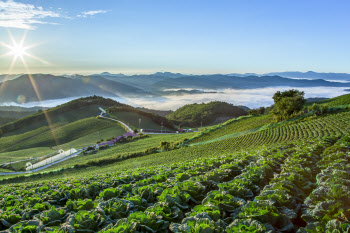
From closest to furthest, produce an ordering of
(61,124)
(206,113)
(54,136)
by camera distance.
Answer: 1. (54,136)
2. (61,124)
3. (206,113)

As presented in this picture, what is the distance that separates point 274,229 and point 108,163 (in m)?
34.0

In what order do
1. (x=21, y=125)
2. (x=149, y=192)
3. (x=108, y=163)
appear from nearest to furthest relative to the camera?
1. (x=149, y=192)
2. (x=108, y=163)
3. (x=21, y=125)

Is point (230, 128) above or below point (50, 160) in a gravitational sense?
above

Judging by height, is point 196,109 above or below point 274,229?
A: below

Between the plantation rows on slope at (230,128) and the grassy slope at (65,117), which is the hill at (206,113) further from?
the plantation rows on slope at (230,128)

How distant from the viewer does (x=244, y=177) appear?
852 centimetres

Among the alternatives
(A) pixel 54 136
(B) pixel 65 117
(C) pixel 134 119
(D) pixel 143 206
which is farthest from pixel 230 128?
(B) pixel 65 117

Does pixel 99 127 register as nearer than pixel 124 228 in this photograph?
No

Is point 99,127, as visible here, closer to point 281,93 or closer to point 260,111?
point 260,111

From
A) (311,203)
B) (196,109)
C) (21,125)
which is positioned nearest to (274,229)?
(311,203)

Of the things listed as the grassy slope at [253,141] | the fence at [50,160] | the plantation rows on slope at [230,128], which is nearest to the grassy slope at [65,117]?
the fence at [50,160]

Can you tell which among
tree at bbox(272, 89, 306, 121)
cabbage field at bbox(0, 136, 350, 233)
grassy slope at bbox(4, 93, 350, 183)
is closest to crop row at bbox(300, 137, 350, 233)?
cabbage field at bbox(0, 136, 350, 233)

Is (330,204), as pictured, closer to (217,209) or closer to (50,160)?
(217,209)

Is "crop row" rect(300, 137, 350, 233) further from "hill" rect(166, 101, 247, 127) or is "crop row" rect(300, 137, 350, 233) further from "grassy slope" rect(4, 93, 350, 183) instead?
"hill" rect(166, 101, 247, 127)
